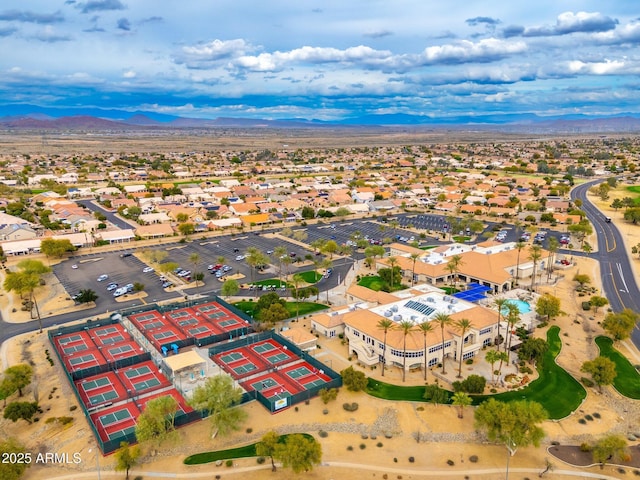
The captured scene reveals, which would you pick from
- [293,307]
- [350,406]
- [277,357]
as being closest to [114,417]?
[277,357]

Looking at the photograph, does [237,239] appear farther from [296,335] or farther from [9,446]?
[9,446]

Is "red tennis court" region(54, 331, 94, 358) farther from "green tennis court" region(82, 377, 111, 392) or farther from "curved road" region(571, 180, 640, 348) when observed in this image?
"curved road" region(571, 180, 640, 348)

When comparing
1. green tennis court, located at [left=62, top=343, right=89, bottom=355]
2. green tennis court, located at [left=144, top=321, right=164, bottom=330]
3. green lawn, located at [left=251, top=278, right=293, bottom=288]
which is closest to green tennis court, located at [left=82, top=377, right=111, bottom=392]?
green tennis court, located at [left=62, top=343, right=89, bottom=355]

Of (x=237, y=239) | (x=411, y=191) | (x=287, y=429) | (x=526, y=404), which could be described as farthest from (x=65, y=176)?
(x=526, y=404)

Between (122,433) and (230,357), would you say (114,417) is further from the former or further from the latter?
(230,357)

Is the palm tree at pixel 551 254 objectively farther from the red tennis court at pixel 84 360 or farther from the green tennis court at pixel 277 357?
the red tennis court at pixel 84 360
